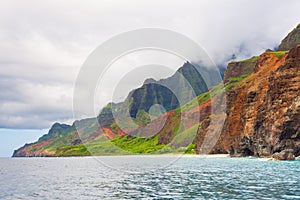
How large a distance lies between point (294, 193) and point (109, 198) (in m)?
24.0

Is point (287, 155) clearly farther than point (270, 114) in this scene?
No

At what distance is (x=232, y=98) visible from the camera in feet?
633

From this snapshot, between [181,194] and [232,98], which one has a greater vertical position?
[232,98]

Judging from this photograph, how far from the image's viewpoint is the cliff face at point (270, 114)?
12550cm

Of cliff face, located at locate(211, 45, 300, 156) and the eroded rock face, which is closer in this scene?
the eroded rock face

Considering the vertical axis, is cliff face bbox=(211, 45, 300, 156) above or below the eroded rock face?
above

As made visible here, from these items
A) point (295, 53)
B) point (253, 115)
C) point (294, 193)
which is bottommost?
point (294, 193)

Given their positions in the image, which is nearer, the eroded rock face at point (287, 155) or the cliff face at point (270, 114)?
the eroded rock face at point (287, 155)

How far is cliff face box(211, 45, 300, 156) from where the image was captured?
12550cm

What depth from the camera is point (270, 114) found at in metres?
138

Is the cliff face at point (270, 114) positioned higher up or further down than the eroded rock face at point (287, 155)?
higher up

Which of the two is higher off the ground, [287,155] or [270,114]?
[270,114]

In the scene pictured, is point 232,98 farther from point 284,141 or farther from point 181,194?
point 181,194

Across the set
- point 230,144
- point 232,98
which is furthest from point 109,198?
point 232,98
